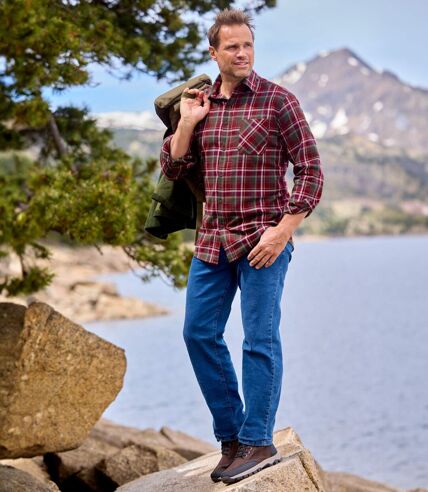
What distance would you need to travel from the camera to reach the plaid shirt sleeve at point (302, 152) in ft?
16.1

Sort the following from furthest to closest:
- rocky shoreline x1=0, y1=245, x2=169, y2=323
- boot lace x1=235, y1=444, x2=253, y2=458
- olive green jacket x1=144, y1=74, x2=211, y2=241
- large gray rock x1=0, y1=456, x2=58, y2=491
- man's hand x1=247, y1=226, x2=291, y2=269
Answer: rocky shoreline x1=0, y1=245, x2=169, y2=323 < large gray rock x1=0, y1=456, x2=58, y2=491 < olive green jacket x1=144, y1=74, x2=211, y2=241 < boot lace x1=235, y1=444, x2=253, y2=458 < man's hand x1=247, y1=226, x2=291, y2=269

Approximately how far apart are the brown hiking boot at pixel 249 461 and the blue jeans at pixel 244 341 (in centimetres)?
5

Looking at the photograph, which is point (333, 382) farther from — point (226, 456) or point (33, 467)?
point (226, 456)

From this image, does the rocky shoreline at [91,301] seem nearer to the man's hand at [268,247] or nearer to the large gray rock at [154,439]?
the large gray rock at [154,439]

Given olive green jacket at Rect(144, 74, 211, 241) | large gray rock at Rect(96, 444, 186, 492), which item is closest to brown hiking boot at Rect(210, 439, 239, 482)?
olive green jacket at Rect(144, 74, 211, 241)

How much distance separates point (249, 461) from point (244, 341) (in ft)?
2.31

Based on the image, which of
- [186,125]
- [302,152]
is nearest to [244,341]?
[302,152]

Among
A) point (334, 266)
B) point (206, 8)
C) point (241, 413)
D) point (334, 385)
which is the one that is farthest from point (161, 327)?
point (334, 266)

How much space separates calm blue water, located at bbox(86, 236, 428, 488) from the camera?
84.4 ft

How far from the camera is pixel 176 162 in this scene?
5199mm

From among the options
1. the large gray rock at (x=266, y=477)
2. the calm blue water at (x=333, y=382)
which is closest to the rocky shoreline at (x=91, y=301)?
the calm blue water at (x=333, y=382)

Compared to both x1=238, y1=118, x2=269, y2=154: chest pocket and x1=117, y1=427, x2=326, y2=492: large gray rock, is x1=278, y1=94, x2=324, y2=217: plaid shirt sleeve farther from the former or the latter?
x1=117, y1=427, x2=326, y2=492: large gray rock

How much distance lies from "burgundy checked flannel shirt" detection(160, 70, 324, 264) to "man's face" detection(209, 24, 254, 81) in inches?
3.9

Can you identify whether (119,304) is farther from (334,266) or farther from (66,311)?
(334,266)
